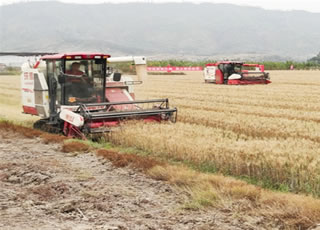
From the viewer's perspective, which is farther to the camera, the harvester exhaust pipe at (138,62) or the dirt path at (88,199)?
the harvester exhaust pipe at (138,62)

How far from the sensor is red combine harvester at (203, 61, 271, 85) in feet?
86.6

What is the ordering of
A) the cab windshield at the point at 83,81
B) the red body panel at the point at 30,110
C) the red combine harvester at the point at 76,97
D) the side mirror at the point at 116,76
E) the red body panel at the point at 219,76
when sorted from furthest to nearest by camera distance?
1. the red body panel at the point at 219,76
2. the side mirror at the point at 116,76
3. the red body panel at the point at 30,110
4. the cab windshield at the point at 83,81
5. the red combine harvester at the point at 76,97

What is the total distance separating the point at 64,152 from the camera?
9305 millimetres

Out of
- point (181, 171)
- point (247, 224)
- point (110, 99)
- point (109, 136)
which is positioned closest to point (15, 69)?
point (110, 99)

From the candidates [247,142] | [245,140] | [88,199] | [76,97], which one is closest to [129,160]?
[247,142]

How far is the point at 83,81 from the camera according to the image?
1156 centimetres

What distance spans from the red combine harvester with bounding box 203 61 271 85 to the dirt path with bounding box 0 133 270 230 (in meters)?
18.6

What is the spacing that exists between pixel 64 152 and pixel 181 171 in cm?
294

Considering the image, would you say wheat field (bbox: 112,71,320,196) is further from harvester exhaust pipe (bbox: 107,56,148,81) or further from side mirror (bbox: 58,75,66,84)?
side mirror (bbox: 58,75,66,84)

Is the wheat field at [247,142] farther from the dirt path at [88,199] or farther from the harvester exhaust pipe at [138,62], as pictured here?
the harvester exhaust pipe at [138,62]

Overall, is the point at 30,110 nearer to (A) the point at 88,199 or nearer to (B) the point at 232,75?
(A) the point at 88,199

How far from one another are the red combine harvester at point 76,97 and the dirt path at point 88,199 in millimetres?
2054

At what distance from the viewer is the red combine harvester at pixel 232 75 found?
26.4m

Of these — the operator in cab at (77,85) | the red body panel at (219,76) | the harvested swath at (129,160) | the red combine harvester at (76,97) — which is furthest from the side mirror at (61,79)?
the red body panel at (219,76)
